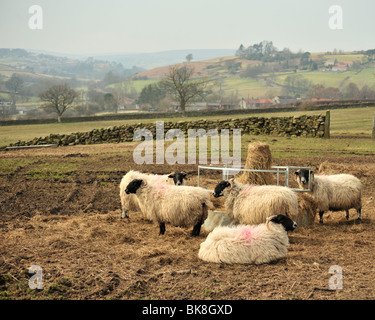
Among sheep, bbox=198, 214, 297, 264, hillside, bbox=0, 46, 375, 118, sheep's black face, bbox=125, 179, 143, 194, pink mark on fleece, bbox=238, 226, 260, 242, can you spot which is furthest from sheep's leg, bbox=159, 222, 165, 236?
hillside, bbox=0, 46, 375, 118

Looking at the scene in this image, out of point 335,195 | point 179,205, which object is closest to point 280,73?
point 335,195

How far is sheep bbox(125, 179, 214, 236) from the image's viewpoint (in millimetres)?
10023

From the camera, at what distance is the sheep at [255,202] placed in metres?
9.70

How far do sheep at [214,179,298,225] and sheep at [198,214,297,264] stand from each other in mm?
1053

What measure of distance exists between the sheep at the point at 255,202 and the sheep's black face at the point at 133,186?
83.7 inches

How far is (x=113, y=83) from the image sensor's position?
6275 inches

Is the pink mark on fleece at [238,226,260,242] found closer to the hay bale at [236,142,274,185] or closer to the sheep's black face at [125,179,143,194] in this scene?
the hay bale at [236,142,274,185]

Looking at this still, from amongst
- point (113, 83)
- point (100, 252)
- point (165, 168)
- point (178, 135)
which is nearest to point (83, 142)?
point (178, 135)

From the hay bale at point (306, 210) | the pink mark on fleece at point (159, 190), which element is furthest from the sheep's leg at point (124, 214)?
the hay bale at point (306, 210)

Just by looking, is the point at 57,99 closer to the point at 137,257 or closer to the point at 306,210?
the point at 306,210

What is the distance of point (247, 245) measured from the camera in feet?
26.6

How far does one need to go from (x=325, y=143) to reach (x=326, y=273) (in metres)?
21.9

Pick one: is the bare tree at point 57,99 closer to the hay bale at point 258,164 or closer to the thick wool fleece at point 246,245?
the hay bale at point 258,164
